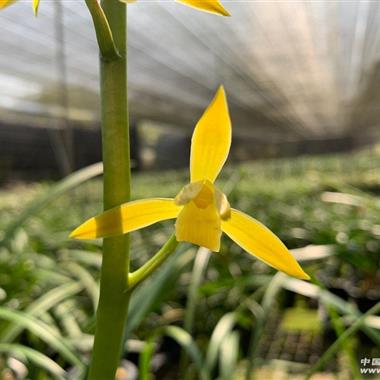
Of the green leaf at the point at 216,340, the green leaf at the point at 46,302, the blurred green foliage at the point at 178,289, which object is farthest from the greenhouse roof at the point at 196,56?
the green leaf at the point at 216,340

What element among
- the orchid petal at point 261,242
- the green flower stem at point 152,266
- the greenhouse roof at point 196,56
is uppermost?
the orchid petal at point 261,242

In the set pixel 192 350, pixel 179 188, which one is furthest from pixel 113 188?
pixel 179 188

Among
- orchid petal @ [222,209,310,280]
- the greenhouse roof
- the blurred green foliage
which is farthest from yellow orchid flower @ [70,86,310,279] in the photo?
the greenhouse roof

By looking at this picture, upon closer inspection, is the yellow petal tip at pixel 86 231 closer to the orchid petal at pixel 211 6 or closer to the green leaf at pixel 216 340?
the orchid petal at pixel 211 6

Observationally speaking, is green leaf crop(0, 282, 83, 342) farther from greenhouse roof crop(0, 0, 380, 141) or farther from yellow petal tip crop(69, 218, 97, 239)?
greenhouse roof crop(0, 0, 380, 141)

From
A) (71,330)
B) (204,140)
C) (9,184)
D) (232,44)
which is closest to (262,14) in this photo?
(232,44)

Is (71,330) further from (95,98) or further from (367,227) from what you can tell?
(95,98)

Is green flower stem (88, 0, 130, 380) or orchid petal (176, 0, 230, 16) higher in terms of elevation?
orchid petal (176, 0, 230, 16)
